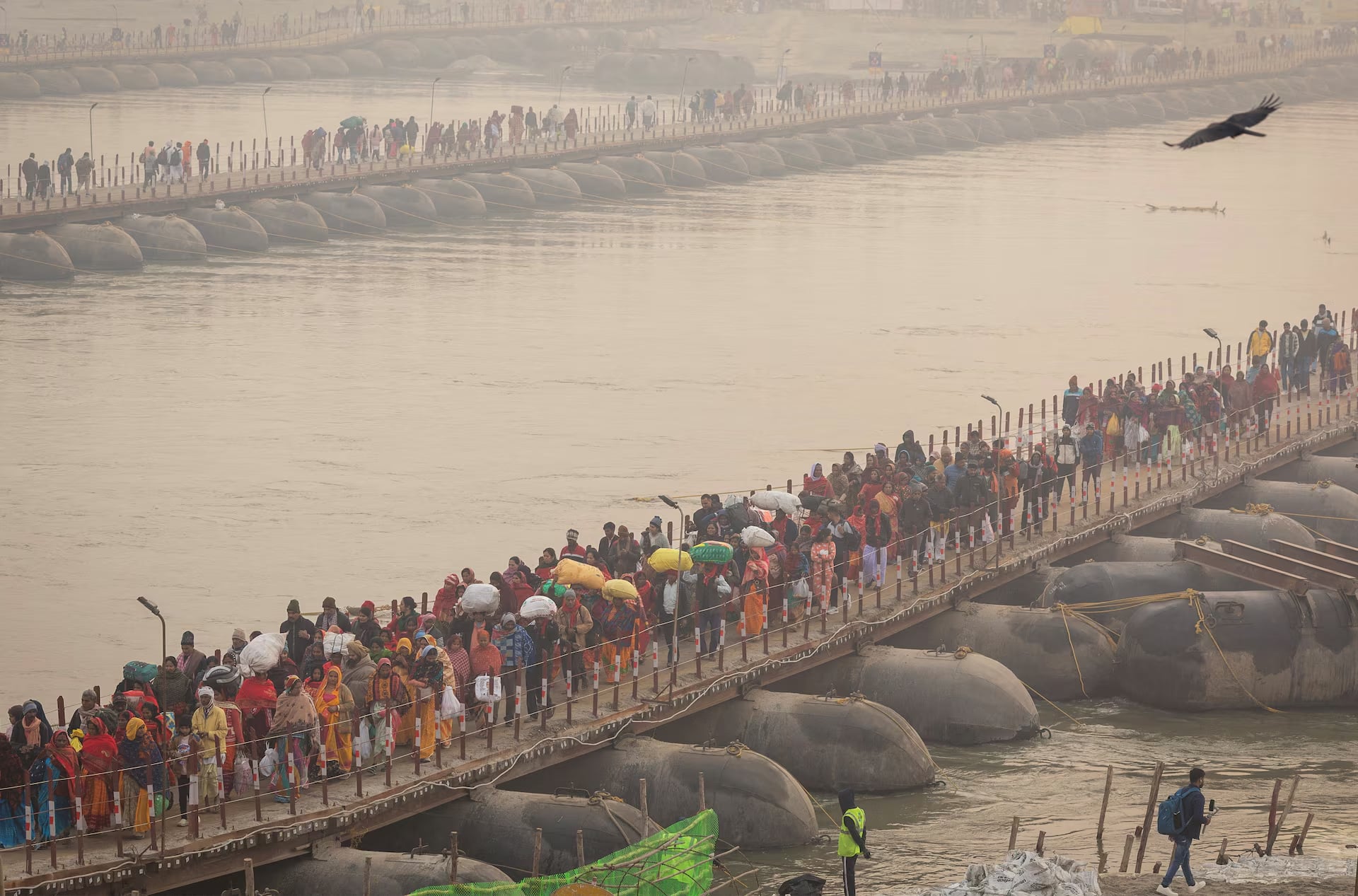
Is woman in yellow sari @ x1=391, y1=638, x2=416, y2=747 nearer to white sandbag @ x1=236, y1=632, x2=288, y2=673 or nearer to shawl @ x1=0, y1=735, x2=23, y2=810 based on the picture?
white sandbag @ x1=236, y1=632, x2=288, y2=673

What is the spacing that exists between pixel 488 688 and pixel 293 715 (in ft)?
7.64

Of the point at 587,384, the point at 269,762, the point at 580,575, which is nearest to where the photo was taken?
the point at 269,762

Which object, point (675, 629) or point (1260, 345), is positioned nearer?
point (675, 629)

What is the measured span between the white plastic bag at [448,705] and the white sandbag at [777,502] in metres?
6.53

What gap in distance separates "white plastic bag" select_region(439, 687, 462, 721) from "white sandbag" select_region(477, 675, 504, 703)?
0.36 m

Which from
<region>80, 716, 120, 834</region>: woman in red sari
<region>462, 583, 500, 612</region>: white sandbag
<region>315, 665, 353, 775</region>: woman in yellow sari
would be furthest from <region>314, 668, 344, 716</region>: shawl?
<region>462, 583, 500, 612</region>: white sandbag

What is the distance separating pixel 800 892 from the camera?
16.9 metres

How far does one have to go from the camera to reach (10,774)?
1775 centimetres

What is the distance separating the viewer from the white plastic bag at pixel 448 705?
65.3ft

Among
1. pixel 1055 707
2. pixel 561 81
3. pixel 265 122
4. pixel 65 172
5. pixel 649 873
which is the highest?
pixel 561 81

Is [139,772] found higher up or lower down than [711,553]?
lower down

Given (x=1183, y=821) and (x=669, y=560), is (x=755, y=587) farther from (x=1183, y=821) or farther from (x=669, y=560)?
(x=1183, y=821)

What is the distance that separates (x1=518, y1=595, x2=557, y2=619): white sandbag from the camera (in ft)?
69.1

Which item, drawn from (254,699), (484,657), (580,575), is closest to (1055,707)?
(580,575)
